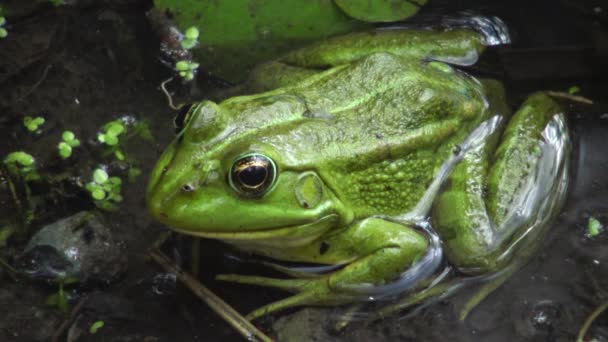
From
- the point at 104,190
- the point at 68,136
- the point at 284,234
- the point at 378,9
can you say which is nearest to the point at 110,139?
the point at 68,136

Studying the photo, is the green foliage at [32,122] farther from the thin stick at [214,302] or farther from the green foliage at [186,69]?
the thin stick at [214,302]

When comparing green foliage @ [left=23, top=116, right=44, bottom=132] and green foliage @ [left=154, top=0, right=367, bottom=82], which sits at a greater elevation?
green foliage @ [left=154, top=0, right=367, bottom=82]

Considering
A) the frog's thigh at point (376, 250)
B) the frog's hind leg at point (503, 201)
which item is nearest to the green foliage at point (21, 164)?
the frog's thigh at point (376, 250)

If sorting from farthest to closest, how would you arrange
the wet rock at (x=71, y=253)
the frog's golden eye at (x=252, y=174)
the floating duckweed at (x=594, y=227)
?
the floating duckweed at (x=594, y=227)
the wet rock at (x=71, y=253)
the frog's golden eye at (x=252, y=174)

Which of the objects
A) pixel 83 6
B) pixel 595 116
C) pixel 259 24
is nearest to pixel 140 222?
pixel 259 24

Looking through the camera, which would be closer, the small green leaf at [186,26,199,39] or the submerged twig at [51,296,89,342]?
the submerged twig at [51,296,89,342]

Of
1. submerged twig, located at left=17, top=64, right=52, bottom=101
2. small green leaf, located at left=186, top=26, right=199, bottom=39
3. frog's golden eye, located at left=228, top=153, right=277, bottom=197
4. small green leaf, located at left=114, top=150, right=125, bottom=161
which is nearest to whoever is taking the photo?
frog's golden eye, located at left=228, top=153, right=277, bottom=197

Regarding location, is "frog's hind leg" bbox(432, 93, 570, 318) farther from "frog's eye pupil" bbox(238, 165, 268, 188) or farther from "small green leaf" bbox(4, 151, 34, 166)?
"small green leaf" bbox(4, 151, 34, 166)

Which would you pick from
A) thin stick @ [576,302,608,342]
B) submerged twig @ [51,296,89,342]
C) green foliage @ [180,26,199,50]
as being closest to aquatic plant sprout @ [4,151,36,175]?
submerged twig @ [51,296,89,342]
